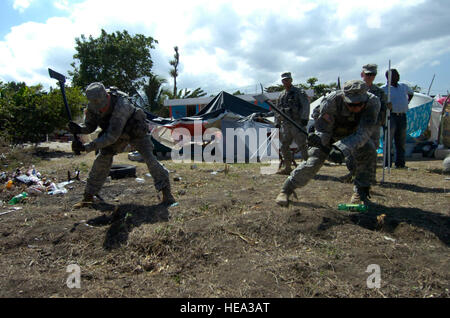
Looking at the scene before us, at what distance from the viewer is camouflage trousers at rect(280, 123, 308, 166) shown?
215 inches

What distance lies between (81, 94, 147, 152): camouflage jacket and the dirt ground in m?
0.83

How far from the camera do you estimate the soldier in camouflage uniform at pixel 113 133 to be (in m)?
3.23

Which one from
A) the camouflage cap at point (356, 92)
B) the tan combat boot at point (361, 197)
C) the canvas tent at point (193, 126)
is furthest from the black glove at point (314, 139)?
the canvas tent at point (193, 126)

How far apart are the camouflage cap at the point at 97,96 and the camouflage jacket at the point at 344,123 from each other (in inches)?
93.1

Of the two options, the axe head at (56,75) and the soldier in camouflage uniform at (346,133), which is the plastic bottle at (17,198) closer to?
the axe head at (56,75)

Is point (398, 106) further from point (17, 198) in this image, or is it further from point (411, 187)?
point (17, 198)

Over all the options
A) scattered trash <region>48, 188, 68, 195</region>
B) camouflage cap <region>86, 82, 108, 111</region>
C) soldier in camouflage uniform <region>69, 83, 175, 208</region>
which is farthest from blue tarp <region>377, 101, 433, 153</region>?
scattered trash <region>48, 188, 68, 195</region>

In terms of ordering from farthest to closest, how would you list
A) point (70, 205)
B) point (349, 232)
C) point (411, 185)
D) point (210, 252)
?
1. point (411, 185)
2. point (70, 205)
3. point (349, 232)
4. point (210, 252)
